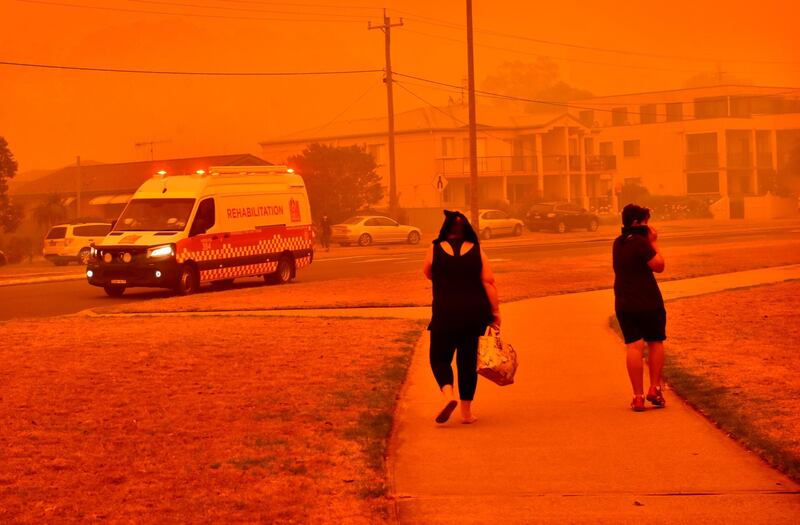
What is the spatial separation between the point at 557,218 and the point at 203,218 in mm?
37925

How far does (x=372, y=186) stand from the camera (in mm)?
64750

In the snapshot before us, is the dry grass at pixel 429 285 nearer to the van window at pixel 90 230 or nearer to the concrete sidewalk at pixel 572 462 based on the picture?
the concrete sidewalk at pixel 572 462

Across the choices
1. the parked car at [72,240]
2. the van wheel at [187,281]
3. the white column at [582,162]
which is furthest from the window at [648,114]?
the van wheel at [187,281]

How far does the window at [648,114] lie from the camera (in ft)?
362

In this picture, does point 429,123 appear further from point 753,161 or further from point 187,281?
point 187,281

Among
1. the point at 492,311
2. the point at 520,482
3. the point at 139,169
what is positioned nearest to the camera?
the point at 520,482

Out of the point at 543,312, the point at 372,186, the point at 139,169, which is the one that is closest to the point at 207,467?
the point at 543,312

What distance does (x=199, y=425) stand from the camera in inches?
412

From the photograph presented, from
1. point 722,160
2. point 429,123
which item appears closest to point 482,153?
point 429,123

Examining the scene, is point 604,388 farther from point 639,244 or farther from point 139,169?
point 139,169

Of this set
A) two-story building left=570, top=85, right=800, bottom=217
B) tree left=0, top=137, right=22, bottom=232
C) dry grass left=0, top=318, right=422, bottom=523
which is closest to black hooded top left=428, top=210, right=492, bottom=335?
dry grass left=0, top=318, right=422, bottom=523

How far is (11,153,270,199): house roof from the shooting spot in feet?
223

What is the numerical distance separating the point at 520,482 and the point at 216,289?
20.6m

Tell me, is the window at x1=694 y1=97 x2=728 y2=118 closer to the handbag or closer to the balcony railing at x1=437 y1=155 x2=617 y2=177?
the balcony railing at x1=437 y1=155 x2=617 y2=177
